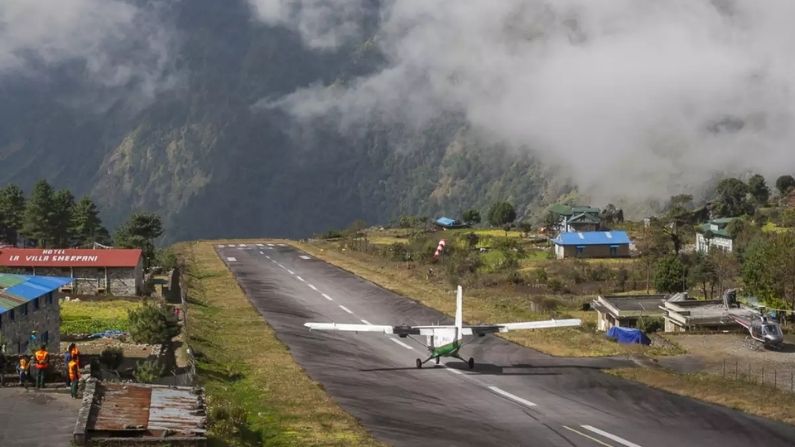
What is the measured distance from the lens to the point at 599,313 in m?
66.3

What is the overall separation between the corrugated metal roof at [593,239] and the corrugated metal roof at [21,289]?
9147 cm

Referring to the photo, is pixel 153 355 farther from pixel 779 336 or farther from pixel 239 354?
pixel 779 336

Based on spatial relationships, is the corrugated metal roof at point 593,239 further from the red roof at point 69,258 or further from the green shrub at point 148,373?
the green shrub at point 148,373

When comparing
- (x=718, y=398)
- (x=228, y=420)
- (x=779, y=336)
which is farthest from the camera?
(x=779, y=336)

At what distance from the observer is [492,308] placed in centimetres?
6856

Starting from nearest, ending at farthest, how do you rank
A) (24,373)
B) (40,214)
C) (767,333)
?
(24,373) → (767,333) → (40,214)

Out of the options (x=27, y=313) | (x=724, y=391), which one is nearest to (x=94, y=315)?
(x=27, y=313)

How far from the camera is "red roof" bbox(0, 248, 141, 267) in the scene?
77688 mm

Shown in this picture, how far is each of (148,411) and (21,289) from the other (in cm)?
2338

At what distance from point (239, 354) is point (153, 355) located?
5.06 metres

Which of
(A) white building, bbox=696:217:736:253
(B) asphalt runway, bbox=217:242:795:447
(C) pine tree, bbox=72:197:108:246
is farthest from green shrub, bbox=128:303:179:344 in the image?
(A) white building, bbox=696:217:736:253

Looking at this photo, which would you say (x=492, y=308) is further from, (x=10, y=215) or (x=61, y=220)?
(x=10, y=215)

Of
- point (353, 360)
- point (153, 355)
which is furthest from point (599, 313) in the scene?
point (153, 355)

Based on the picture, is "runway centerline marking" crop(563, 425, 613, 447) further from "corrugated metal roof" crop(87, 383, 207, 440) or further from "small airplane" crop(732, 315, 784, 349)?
"small airplane" crop(732, 315, 784, 349)
